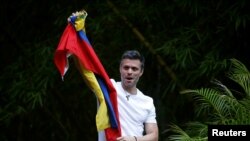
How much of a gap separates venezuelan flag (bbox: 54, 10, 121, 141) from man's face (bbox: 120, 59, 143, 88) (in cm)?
11

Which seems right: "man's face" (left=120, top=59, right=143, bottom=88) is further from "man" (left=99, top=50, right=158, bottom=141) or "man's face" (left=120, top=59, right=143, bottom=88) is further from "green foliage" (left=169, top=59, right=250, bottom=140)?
"green foliage" (left=169, top=59, right=250, bottom=140)

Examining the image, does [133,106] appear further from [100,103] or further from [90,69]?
[90,69]

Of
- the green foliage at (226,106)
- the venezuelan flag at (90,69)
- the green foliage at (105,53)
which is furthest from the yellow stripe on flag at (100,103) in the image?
the green foliage at (105,53)

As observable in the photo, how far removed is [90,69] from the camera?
3.93m

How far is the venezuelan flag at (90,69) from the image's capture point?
3.84 metres

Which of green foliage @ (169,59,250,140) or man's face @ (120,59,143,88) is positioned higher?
man's face @ (120,59,143,88)

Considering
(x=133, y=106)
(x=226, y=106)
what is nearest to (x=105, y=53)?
(x=226, y=106)

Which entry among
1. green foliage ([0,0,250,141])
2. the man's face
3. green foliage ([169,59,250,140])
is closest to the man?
the man's face

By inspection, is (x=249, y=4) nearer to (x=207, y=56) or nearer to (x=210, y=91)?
(x=207, y=56)

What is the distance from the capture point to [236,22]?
195 inches

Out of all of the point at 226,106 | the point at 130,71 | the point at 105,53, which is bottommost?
the point at 226,106

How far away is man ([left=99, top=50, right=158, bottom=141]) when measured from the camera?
3.79m

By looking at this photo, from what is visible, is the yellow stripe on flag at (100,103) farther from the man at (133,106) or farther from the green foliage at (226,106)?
the green foliage at (226,106)

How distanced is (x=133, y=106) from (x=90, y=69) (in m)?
0.33
